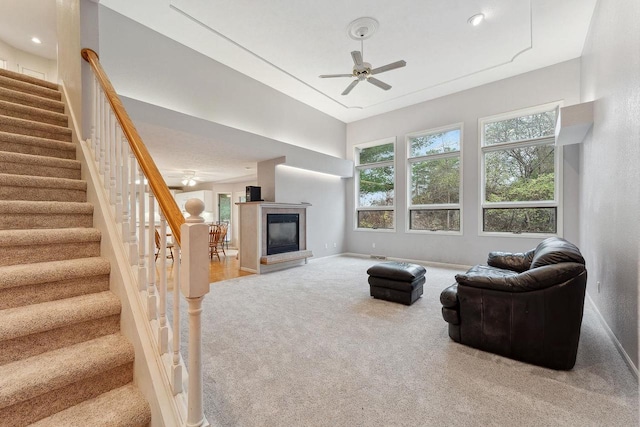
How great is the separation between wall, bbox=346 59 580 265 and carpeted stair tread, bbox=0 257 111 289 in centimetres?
585

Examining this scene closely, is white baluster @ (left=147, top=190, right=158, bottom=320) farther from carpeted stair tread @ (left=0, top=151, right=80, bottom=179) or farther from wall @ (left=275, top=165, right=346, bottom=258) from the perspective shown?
wall @ (left=275, top=165, right=346, bottom=258)

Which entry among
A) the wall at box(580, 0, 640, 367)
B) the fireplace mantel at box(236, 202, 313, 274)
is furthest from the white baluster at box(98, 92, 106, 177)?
the wall at box(580, 0, 640, 367)

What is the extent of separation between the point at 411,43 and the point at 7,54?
7.10 m

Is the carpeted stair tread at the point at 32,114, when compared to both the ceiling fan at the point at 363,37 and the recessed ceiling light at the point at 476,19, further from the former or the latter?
the recessed ceiling light at the point at 476,19

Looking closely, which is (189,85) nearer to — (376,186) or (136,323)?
(136,323)

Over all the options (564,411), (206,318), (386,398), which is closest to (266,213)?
(206,318)

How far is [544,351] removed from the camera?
2.08 meters

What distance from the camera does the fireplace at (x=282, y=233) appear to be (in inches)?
220

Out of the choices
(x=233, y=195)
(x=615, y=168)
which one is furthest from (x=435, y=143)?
(x=233, y=195)

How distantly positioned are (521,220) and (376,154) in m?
3.53

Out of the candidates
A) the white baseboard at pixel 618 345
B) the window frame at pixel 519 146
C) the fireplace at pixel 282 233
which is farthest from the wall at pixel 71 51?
the window frame at pixel 519 146

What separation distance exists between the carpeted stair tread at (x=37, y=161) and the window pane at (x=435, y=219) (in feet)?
19.6

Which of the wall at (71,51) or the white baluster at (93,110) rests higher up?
the wall at (71,51)

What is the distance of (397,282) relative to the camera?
11.5 feet
